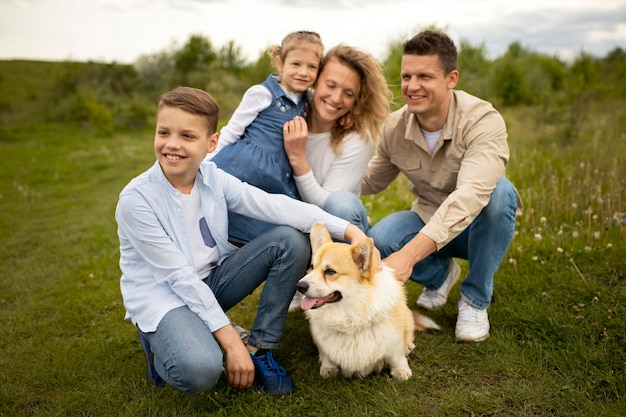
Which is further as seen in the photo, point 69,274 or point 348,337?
point 69,274

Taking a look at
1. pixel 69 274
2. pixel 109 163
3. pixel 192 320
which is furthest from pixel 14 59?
pixel 192 320

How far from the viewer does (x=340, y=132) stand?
144 inches

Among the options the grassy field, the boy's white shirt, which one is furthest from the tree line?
the boy's white shirt

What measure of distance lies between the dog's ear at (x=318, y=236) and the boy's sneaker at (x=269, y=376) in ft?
2.34

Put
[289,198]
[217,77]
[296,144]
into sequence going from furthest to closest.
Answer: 1. [217,77]
2. [296,144]
3. [289,198]

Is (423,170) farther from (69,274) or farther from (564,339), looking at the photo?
(69,274)

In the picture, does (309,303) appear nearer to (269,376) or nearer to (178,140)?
(269,376)

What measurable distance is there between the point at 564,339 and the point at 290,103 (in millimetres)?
2479

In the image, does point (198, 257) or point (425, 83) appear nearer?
point (198, 257)

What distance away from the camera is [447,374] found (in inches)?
114

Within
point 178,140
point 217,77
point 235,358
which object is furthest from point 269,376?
point 217,77

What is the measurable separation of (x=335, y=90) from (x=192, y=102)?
48.2 inches

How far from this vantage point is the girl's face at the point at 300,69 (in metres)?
3.45

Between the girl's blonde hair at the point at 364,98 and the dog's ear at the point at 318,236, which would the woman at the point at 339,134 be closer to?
the girl's blonde hair at the point at 364,98
